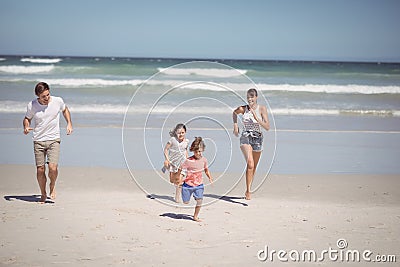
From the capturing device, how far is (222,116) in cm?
1148

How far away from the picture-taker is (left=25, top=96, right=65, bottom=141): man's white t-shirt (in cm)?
675

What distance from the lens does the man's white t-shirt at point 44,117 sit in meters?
6.75

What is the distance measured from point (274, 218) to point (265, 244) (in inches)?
38.3

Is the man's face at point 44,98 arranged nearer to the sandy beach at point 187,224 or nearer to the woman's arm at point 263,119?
the sandy beach at point 187,224

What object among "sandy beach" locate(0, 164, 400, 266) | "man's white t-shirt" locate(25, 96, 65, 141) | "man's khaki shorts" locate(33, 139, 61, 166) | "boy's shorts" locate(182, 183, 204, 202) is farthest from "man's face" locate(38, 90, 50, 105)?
"boy's shorts" locate(182, 183, 204, 202)

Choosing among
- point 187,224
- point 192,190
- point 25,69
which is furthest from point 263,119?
point 25,69

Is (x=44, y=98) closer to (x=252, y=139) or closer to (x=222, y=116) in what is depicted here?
(x=252, y=139)

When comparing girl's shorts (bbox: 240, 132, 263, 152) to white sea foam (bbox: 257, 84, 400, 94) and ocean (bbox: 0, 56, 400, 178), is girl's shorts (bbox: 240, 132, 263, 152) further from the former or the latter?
white sea foam (bbox: 257, 84, 400, 94)

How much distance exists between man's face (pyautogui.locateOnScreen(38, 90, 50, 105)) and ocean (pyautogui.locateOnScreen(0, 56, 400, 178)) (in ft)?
3.84

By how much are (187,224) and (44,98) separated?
2368mm

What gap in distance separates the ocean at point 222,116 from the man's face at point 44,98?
117 cm

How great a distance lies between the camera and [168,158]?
6.72 m

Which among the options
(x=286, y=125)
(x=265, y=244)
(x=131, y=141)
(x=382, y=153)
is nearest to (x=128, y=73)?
(x=286, y=125)

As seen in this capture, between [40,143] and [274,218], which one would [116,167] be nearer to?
[40,143]
